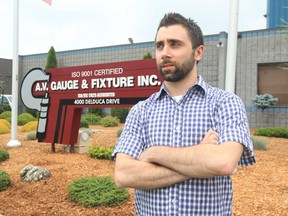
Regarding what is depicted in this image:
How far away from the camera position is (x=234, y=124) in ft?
6.84

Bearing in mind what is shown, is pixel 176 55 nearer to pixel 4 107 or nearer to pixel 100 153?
pixel 100 153

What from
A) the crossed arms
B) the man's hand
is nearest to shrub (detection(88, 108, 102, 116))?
the crossed arms

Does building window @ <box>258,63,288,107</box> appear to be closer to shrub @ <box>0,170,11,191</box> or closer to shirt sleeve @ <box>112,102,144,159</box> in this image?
shrub @ <box>0,170,11,191</box>

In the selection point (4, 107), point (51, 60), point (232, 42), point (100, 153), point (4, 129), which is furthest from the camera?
point (4, 107)

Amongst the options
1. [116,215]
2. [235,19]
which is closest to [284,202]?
[116,215]

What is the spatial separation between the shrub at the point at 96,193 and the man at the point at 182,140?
2961mm

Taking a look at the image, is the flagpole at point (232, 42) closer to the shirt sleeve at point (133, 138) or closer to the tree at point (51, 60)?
the shirt sleeve at point (133, 138)

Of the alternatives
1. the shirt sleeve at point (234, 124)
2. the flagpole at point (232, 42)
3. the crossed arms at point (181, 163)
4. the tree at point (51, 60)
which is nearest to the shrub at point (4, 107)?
the tree at point (51, 60)

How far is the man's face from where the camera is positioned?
7.25 feet

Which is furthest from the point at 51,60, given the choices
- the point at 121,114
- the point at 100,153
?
the point at 100,153

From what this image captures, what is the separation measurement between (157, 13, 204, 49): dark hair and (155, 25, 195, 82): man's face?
0.08 feet

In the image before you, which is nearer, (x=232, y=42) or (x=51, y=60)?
(x=232, y=42)

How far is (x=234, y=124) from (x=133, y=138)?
2.08 feet

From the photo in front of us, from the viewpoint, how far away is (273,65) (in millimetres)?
18406
